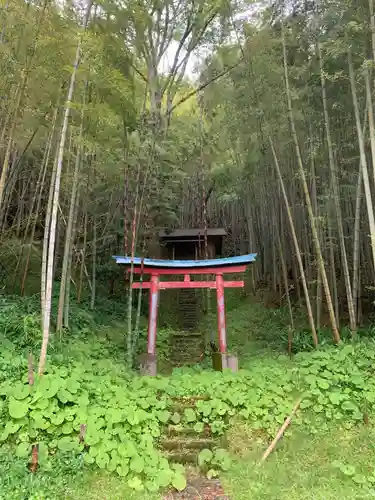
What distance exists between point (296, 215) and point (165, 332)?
148 inches

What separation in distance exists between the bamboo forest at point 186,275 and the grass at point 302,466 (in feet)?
0.05

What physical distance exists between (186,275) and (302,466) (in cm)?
287

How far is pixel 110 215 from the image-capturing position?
27.2ft

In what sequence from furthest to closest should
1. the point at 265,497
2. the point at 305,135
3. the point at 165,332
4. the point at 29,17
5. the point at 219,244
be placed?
1. the point at 219,244
2. the point at 165,332
3. the point at 305,135
4. the point at 29,17
5. the point at 265,497

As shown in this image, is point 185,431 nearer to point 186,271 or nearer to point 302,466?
point 302,466

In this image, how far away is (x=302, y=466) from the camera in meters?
3.09

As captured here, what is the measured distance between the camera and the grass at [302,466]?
2754 millimetres

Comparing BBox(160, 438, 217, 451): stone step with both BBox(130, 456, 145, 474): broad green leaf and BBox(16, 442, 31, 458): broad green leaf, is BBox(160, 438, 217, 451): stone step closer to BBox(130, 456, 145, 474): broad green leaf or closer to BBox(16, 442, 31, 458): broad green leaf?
BBox(130, 456, 145, 474): broad green leaf

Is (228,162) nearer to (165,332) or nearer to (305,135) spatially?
(305,135)

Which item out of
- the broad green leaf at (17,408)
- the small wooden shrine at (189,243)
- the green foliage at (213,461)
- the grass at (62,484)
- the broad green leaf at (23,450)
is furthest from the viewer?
the small wooden shrine at (189,243)

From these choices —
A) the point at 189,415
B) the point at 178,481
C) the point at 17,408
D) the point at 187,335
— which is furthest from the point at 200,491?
the point at 187,335

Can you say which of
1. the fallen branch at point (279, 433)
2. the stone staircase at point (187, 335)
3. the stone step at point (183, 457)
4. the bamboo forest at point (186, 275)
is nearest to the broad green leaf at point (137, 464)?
the bamboo forest at point (186, 275)

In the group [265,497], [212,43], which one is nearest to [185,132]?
[212,43]

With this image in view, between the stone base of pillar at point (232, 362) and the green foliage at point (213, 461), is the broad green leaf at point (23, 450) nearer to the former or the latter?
the green foliage at point (213, 461)
